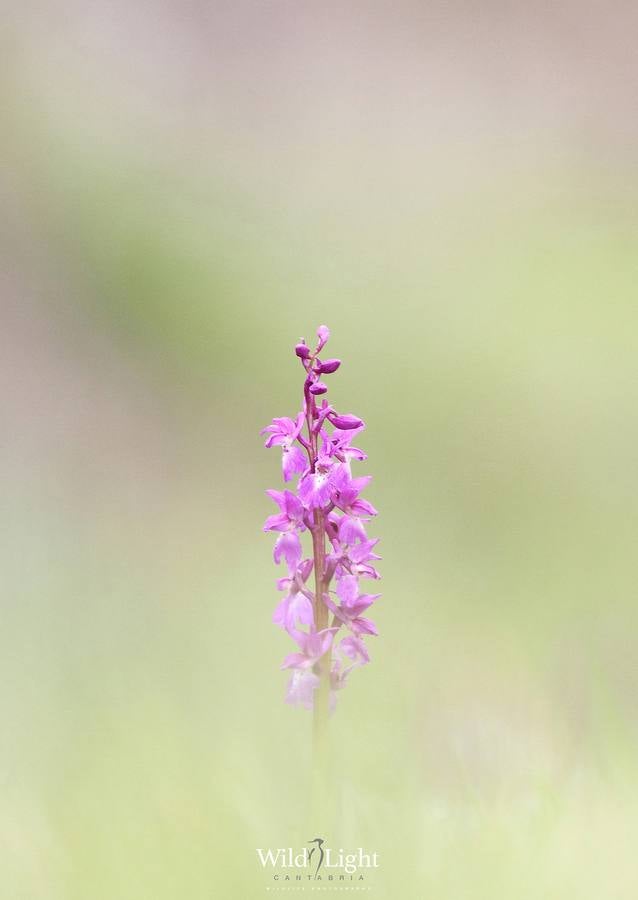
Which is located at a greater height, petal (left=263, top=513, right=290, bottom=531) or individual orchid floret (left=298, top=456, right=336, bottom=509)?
individual orchid floret (left=298, top=456, right=336, bottom=509)

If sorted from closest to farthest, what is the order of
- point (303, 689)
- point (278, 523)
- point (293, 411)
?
point (303, 689), point (278, 523), point (293, 411)

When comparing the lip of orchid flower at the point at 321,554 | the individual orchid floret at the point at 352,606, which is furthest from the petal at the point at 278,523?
the individual orchid floret at the point at 352,606

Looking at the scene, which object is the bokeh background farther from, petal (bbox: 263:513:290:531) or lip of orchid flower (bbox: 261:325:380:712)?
petal (bbox: 263:513:290:531)

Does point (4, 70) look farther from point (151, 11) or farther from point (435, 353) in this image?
point (435, 353)

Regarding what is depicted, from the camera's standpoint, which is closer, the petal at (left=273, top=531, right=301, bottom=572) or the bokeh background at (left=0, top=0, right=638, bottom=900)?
the bokeh background at (left=0, top=0, right=638, bottom=900)

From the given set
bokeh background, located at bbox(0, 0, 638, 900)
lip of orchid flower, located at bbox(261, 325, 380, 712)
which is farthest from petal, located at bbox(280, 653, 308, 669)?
bokeh background, located at bbox(0, 0, 638, 900)

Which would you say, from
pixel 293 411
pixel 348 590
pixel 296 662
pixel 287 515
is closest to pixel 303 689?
pixel 296 662

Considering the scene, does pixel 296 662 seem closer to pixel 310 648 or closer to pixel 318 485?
pixel 310 648

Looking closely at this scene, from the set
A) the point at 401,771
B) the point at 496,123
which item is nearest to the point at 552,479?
the point at 401,771
